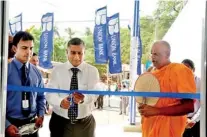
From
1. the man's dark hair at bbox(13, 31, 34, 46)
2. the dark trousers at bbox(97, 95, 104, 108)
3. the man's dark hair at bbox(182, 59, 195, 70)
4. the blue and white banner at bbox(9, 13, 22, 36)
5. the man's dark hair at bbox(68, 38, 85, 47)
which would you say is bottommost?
the dark trousers at bbox(97, 95, 104, 108)

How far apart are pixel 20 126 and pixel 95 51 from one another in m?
1.01

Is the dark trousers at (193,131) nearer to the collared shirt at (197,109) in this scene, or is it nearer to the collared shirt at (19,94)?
the collared shirt at (197,109)

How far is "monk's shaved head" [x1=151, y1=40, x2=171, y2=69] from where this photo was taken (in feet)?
8.09

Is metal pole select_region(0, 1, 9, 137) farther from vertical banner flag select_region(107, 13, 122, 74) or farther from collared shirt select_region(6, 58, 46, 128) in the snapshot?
vertical banner flag select_region(107, 13, 122, 74)

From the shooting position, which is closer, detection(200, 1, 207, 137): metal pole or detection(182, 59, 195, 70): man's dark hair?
detection(200, 1, 207, 137): metal pole

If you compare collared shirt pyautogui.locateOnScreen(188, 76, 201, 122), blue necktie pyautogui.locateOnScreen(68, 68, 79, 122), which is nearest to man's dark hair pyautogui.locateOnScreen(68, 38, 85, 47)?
blue necktie pyautogui.locateOnScreen(68, 68, 79, 122)

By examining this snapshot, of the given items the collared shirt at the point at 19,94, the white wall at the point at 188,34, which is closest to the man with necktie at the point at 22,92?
the collared shirt at the point at 19,94

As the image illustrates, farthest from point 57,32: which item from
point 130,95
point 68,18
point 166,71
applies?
point 166,71

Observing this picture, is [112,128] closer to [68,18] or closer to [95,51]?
[95,51]

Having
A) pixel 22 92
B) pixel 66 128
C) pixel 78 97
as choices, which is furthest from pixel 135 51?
pixel 22 92

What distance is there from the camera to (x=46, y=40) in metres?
2.60

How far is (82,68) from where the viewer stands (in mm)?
2670

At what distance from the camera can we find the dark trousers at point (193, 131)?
237 cm

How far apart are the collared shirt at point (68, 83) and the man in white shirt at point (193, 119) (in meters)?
0.84
